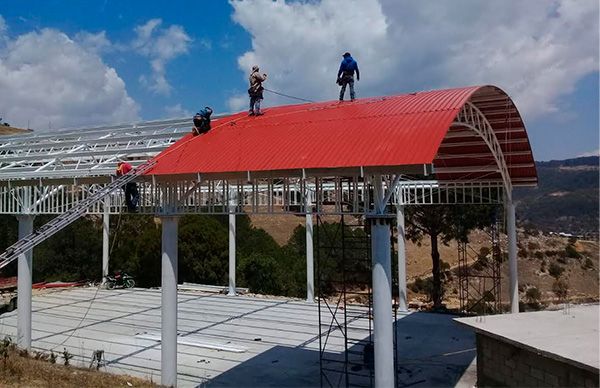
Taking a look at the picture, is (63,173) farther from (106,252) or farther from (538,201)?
(538,201)

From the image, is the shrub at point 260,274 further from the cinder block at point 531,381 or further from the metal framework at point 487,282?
the cinder block at point 531,381

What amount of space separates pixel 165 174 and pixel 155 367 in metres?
6.10

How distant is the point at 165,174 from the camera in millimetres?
12883

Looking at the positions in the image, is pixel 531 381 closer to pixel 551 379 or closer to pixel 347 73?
pixel 551 379

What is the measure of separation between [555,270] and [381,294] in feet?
151

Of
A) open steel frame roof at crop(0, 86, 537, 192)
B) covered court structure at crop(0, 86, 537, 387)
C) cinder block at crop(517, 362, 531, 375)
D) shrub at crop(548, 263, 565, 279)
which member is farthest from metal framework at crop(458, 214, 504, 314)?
cinder block at crop(517, 362, 531, 375)

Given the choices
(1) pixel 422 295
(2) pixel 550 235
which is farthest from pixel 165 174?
(2) pixel 550 235

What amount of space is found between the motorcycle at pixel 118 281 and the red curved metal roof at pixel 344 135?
19700 millimetres

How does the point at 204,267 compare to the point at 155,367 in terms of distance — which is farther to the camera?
the point at 204,267

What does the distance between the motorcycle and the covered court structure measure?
45.2 feet

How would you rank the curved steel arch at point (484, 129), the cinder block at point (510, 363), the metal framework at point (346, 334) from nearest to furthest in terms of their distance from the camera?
the cinder block at point (510, 363) → the metal framework at point (346, 334) → the curved steel arch at point (484, 129)

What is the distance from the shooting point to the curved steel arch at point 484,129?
13.6 m

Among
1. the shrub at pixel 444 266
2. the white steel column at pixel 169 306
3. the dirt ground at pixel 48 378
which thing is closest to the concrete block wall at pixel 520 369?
the white steel column at pixel 169 306

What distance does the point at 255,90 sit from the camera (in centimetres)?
1614
